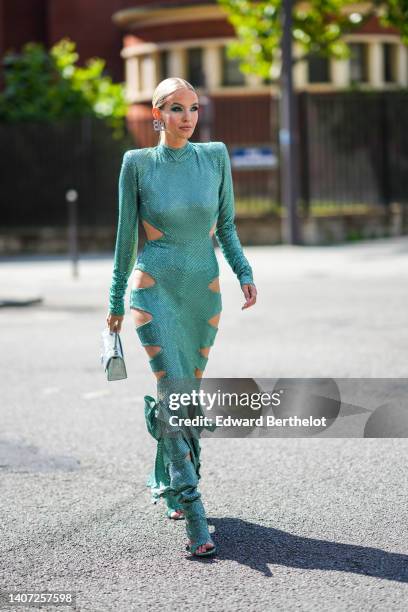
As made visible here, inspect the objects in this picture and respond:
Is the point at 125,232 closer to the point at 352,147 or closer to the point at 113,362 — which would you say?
the point at 113,362

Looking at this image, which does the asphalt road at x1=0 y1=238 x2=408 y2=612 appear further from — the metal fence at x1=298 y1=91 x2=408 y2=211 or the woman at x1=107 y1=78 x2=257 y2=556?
the metal fence at x1=298 y1=91 x2=408 y2=211

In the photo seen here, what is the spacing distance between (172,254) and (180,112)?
57 cm

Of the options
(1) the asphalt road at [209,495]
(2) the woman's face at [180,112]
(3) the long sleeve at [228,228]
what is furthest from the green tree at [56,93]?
(2) the woman's face at [180,112]

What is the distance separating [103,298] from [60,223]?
29.1 ft

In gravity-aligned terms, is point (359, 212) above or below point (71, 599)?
below

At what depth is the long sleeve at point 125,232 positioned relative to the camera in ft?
16.4

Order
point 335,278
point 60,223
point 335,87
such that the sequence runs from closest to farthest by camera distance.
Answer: point 335,278 < point 60,223 < point 335,87

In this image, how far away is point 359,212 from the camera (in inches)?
912

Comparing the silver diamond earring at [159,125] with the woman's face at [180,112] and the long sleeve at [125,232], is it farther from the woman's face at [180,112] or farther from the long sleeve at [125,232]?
the long sleeve at [125,232]

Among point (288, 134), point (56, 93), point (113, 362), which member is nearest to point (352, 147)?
point (288, 134)

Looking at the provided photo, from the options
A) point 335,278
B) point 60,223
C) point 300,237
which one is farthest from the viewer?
point 60,223

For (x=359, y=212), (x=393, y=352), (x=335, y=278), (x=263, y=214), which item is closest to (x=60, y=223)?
(x=263, y=214)

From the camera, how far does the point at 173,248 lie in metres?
4.99

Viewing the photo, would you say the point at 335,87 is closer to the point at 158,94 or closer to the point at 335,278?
the point at 335,278
